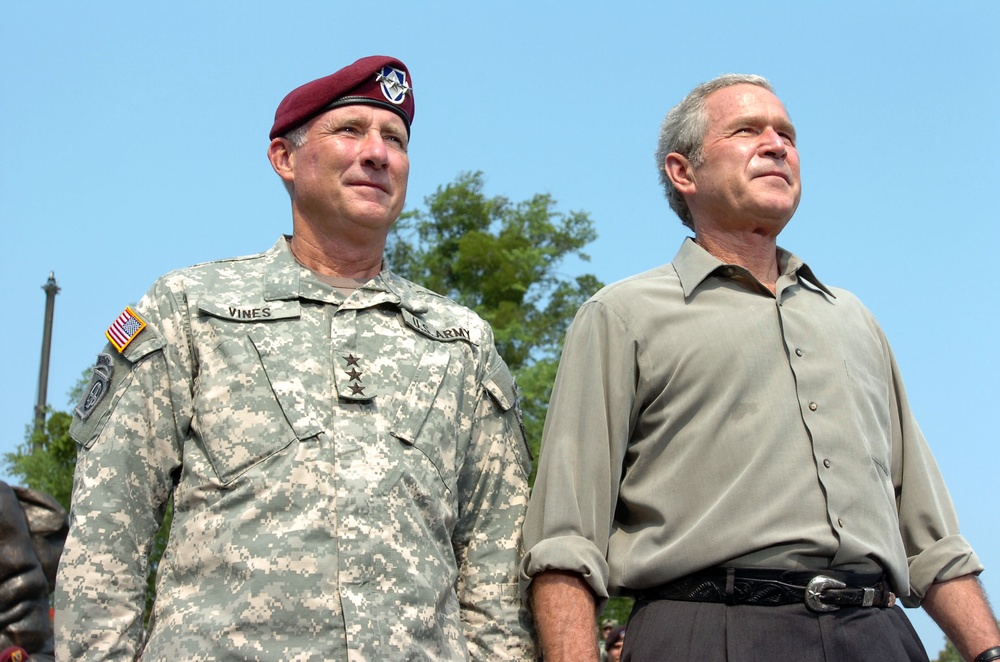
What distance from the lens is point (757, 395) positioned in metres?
3.79

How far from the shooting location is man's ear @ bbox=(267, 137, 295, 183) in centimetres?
421

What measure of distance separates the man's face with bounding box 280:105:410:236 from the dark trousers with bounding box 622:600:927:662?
1499mm

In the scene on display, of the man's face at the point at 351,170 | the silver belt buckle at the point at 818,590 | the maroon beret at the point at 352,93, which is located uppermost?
the maroon beret at the point at 352,93

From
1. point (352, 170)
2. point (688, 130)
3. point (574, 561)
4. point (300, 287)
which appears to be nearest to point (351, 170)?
point (352, 170)

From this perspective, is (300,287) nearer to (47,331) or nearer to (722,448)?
(722,448)

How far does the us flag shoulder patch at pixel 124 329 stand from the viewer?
370cm

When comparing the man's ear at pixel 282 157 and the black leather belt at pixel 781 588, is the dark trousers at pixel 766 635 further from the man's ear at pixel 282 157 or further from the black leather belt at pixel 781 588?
the man's ear at pixel 282 157

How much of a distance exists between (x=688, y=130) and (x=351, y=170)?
3.80ft

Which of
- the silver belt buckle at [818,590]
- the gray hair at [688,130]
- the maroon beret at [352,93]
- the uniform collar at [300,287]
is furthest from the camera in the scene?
the gray hair at [688,130]

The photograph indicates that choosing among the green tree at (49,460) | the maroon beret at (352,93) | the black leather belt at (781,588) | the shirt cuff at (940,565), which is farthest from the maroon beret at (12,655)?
the green tree at (49,460)

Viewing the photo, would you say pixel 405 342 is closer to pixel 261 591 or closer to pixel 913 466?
pixel 261 591

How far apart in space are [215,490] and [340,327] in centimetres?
62

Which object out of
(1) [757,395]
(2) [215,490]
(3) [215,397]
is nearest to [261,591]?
(2) [215,490]

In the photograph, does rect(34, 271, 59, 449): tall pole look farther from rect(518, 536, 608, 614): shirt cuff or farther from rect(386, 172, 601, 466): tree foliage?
rect(518, 536, 608, 614): shirt cuff
